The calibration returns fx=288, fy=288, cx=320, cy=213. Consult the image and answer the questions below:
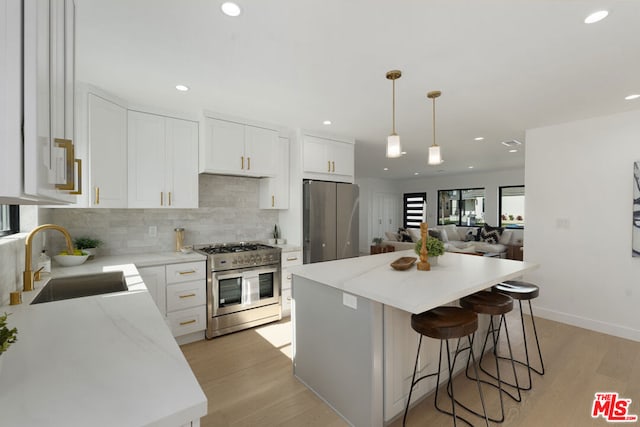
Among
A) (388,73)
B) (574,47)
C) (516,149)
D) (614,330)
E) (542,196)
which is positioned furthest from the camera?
(516,149)

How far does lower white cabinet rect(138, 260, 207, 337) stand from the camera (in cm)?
280

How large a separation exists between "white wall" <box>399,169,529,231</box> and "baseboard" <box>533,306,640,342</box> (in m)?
4.84

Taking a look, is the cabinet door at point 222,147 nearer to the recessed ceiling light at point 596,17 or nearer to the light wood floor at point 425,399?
the light wood floor at point 425,399

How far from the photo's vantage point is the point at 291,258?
3637 millimetres

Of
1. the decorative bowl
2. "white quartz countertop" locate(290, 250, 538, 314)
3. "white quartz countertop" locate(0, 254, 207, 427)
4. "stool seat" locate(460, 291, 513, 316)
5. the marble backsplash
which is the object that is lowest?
"stool seat" locate(460, 291, 513, 316)

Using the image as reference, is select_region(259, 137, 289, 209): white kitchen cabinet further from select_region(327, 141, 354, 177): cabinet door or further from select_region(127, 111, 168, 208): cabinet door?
select_region(127, 111, 168, 208): cabinet door

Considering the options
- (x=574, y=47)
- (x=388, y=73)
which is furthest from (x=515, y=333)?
(x=388, y=73)

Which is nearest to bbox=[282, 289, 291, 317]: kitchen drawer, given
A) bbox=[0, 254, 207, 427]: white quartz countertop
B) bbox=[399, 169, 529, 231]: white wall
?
bbox=[0, 254, 207, 427]: white quartz countertop

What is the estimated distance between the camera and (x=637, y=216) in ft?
9.96

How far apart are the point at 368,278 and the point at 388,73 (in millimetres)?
1553

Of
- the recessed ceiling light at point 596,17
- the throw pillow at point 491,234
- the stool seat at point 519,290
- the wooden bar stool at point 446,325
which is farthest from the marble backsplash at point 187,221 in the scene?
the throw pillow at point 491,234

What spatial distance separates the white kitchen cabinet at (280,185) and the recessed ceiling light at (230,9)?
7.25 ft

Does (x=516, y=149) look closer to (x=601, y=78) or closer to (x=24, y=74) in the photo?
(x=601, y=78)

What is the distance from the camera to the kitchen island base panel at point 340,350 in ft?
5.64
